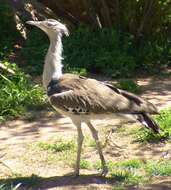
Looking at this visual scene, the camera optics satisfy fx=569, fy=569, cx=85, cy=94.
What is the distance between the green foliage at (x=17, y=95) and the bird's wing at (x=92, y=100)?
6.79ft

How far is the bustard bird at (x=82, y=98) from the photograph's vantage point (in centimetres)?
493

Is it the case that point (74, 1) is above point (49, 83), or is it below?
above

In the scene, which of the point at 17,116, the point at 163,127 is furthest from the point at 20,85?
the point at 163,127

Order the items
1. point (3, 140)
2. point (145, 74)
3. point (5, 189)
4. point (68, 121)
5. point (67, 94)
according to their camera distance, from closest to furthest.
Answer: point (5, 189) < point (67, 94) < point (3, 140) < point (68, 121) < point (145, 74)

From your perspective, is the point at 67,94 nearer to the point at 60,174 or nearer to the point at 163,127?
the point at 60,174

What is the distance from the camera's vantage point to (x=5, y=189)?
4695 millimetres

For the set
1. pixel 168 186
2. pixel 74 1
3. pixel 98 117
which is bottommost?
pixel 168 186

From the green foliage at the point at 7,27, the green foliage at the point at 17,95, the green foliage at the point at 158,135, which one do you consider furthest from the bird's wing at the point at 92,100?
the green foliage at the point at 7,27

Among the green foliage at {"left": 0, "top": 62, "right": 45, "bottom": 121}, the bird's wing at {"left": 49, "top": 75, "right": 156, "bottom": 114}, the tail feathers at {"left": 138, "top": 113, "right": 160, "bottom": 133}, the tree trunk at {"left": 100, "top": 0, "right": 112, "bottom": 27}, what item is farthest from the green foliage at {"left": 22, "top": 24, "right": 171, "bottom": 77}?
the tail feathers at {"left": 138, "top": 113, "right": 160, "bottom": 133}

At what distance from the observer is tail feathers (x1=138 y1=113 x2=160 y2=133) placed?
15.7ft

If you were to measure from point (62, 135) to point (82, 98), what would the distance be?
4.63 ft

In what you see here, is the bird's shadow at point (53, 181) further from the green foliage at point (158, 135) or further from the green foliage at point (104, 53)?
the green foliage at point (104, 53)

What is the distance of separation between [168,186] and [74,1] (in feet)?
20.2

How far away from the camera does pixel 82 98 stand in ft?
16.4
